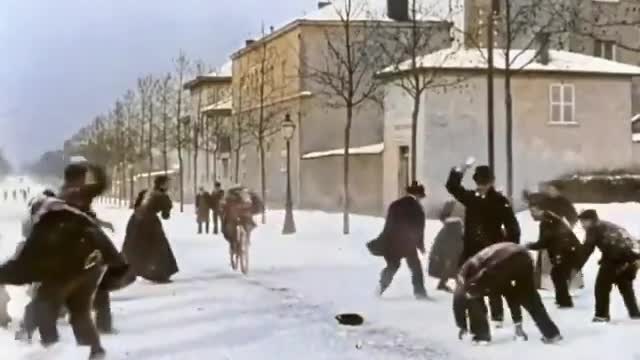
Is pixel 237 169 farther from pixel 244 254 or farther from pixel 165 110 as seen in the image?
pixel 244 254

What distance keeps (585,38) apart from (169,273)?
5.52ft

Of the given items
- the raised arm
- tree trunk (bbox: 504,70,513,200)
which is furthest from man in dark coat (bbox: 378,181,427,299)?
tree trunk (bbox: 504,70,513,200)

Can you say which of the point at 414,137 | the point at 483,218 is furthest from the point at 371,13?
the point at 483,218

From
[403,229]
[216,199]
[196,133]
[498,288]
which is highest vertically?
[196,133]

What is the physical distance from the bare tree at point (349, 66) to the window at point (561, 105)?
575 millimetres

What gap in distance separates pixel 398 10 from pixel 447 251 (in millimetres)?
814

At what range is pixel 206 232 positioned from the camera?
427cm

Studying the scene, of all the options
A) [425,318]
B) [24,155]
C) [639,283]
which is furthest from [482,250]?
[24,155]

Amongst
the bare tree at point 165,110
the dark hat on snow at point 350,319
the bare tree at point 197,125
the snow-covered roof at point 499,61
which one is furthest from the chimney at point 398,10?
the dark hat on snow at point 350,319

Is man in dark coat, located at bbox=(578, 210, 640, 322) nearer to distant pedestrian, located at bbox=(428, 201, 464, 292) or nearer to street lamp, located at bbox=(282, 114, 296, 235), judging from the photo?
distant pedestrian, located at bbox=(428, 201, 464, 292)

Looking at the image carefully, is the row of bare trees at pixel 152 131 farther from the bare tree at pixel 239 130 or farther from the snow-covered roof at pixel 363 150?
the snow-covered roof at pixel 363 150

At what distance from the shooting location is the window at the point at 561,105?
13.3ft

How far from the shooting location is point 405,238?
4.03 meters

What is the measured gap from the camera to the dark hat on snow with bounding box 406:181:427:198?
4.02m
